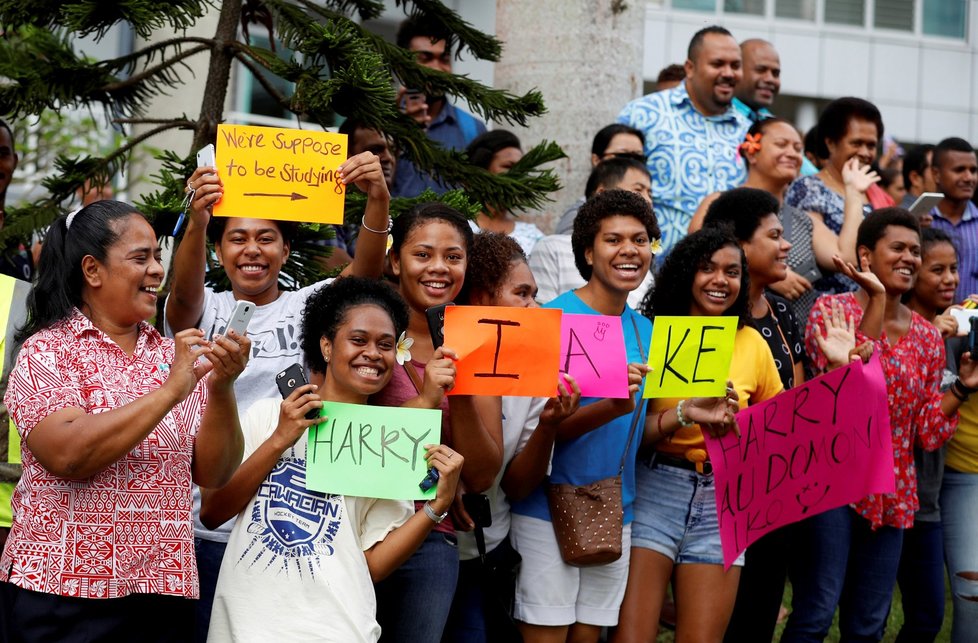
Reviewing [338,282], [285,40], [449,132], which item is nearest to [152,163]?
[449,132]

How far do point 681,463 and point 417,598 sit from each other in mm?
1503

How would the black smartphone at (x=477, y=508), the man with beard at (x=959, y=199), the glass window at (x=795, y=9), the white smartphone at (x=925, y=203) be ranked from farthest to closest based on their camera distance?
1. the glass window at (x=795, y=9)
2. the man with beard at (x=959, y=199)
3. the white smartphone at (x=925, y=203)
4. the black smartphone at (x=477, y=508)

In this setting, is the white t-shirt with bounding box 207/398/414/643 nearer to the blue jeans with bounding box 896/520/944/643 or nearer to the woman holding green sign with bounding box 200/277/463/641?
the woman holding green sign with bounding box 200/277/463/641

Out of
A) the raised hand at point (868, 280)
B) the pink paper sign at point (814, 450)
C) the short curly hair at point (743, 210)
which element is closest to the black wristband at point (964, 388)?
the raised hand at point (868, 280)

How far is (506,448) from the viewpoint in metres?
4.93

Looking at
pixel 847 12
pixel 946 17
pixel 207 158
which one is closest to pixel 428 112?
pixel 207 158

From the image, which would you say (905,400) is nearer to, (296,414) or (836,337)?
(836,337)

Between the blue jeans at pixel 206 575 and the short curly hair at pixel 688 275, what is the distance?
2.25m

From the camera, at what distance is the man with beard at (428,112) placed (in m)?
6.20

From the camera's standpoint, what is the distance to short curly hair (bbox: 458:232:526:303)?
197 inches

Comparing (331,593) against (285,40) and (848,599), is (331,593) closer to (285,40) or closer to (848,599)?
(285,40)

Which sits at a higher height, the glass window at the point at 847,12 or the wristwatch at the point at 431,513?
the glass window at the point at 847,12

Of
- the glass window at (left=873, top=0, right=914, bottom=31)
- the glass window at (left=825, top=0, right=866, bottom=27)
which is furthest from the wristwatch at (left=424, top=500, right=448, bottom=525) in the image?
the glass window at (left=873, top=0, right=914, bottom=31)

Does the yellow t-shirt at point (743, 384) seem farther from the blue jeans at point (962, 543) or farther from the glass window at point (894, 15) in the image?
the glass window at point (894, 15)
